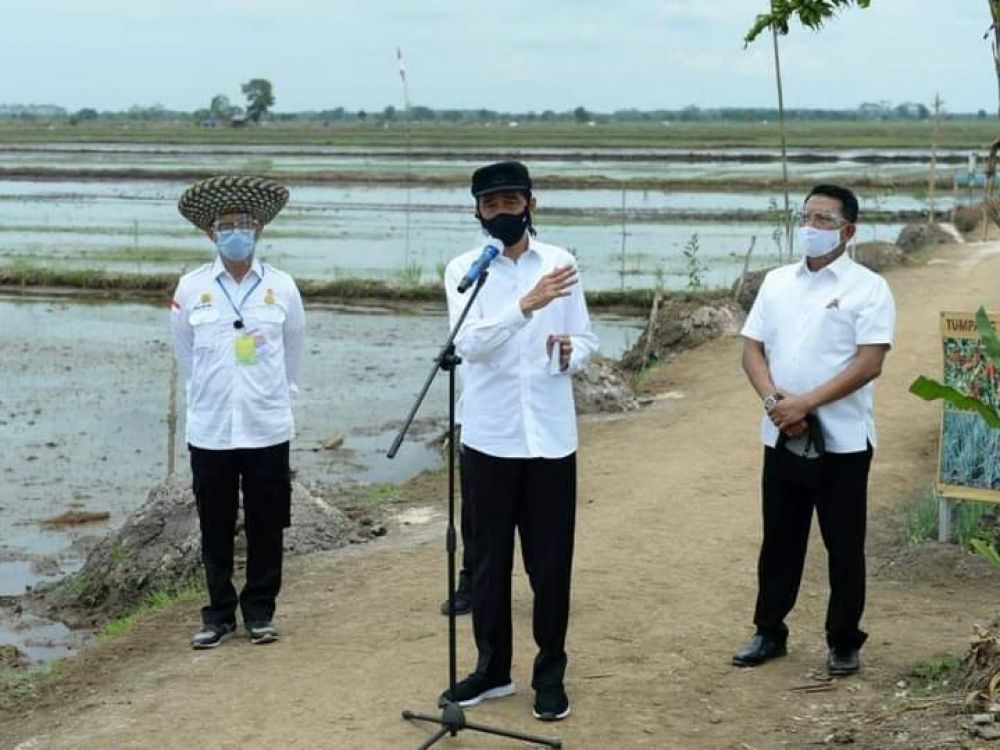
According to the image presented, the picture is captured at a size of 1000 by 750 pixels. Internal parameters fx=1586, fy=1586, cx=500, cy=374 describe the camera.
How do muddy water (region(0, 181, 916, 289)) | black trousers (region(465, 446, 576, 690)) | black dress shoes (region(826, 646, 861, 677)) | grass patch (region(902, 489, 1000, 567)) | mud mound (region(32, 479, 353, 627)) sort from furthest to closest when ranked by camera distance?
muddy water (region(0, 181, 916, 289)) → mud mound (region(32, 479, 353, 627)) → grass patch (region(902, 489, 1000, 567)) → black dress shoes (region(826, 646, 861, 677)) → black trousers (region(465, 446, 576, 690))

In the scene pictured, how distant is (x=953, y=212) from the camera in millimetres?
27172

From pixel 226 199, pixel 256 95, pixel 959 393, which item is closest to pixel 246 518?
pixel 226 199

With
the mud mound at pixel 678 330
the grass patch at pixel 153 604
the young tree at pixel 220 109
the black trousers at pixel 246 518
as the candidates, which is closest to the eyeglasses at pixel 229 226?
the black trousers at pixel 246 518

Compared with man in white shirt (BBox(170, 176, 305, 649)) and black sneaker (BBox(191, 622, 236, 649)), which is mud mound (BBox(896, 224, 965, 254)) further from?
black sneaker (BBox(191, 622, 236, 649))

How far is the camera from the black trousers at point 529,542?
5.31m

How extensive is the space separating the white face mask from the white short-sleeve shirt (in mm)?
69

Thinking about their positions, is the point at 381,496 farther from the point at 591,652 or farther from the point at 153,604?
the point at 591,652

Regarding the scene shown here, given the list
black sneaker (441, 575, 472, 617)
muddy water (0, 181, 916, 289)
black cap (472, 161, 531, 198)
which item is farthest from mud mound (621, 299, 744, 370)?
black cap (472, 161, 531, 198)

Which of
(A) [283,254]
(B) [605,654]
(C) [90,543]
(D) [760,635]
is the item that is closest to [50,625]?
(C) [90,543]

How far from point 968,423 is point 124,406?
349 inches

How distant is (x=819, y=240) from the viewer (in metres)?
5.61

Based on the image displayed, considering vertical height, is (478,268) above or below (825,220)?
below

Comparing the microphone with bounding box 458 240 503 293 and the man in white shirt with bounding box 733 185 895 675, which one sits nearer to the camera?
the microphone with bounding box 458 240 503 293

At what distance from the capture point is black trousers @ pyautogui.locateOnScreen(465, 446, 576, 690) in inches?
209
